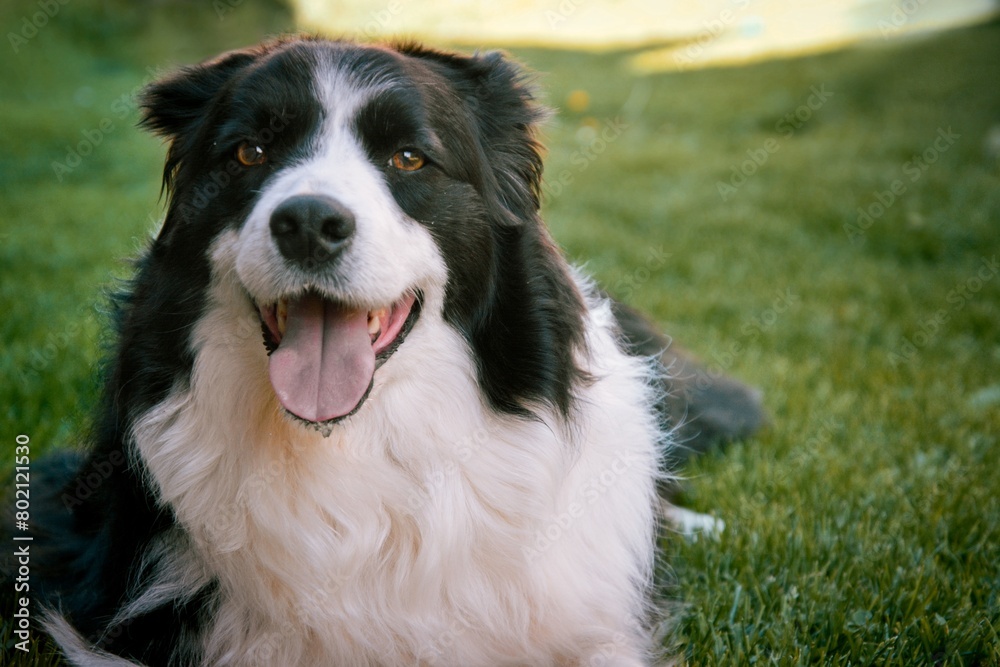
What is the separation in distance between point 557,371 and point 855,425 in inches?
102

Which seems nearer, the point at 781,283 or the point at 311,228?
the point at 311,228

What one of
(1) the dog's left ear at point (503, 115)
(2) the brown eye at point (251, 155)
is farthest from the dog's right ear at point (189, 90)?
(1) the dog's left ear at point (503, 115)

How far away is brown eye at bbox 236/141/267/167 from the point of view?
7.97 ft

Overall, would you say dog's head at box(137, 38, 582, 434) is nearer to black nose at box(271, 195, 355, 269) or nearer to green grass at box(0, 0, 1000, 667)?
black nose at box(271, 195, 355, 269)

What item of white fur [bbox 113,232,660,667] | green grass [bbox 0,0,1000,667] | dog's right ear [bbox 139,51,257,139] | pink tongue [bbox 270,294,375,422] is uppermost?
dog's right ear [bbox 139,51,257,139]

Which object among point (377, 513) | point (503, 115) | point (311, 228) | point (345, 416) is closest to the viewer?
point (311, 228)

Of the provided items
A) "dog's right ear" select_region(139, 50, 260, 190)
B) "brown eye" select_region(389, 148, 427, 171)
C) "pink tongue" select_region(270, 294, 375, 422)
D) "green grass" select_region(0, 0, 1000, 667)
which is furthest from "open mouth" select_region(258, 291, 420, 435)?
"green grass" select_region(0, 0, 1000, 667)

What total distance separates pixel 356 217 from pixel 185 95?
2.98 feet

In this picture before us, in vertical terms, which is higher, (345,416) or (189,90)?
(189,90)

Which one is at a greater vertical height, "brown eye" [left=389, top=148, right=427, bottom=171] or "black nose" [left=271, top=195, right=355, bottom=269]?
"brown eye" [left=389, top=148, right=427, bottom=171]

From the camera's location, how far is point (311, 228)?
2.15m

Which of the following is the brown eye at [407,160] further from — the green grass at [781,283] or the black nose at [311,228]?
the green grass at [781,283]

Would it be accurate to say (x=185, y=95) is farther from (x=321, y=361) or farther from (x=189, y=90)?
(x=321, y=361)

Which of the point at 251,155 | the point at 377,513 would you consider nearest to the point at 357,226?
the point at 251,155
